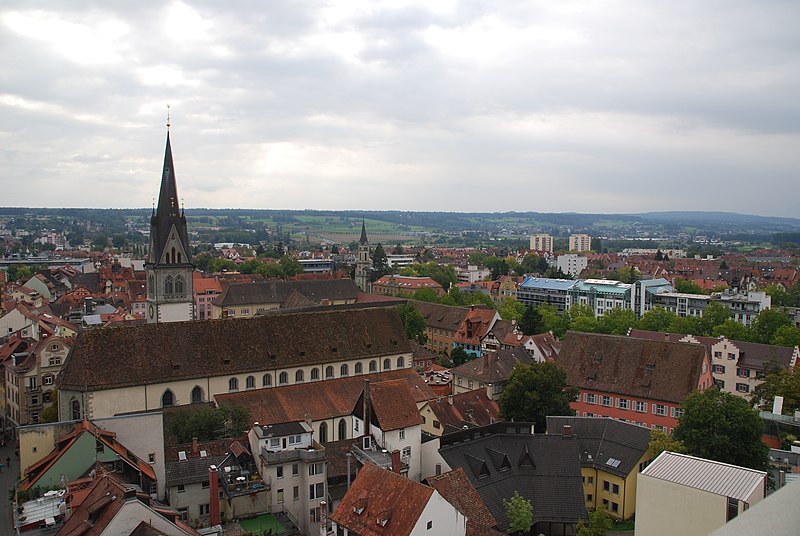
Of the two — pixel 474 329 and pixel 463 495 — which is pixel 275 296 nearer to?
pixel 474 329

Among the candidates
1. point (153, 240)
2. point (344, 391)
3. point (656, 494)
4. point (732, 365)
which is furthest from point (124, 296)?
point (656, 494)

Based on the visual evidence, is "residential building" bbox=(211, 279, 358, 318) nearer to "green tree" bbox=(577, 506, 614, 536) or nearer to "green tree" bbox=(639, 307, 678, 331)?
"green tree" bbox=(639, 307, 678, 331)

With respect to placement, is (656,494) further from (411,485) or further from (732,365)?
(732,365)

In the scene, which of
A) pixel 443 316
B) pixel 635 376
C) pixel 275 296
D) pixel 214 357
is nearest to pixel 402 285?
pixel 275 296

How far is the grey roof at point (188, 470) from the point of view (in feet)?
117

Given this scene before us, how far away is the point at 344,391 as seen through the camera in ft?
165

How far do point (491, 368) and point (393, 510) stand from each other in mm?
31791

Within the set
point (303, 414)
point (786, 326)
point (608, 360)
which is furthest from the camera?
point (786, 326)

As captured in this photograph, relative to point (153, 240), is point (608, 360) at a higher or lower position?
lower

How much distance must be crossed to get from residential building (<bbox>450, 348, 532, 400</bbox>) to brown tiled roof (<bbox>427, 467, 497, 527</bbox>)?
934 inches

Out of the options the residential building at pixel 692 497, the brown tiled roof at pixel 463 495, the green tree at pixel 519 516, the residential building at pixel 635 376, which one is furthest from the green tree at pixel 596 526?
the residential building at pixel 635 376

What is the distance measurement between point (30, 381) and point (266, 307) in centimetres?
4724

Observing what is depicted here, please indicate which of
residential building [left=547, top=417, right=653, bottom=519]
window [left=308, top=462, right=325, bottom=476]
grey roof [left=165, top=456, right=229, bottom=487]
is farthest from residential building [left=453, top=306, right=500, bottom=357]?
grey roof [left=165, top=456, right=229, bottom=487]

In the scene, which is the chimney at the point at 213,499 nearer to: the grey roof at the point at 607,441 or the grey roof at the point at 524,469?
the grey roof at the point at 524,469
